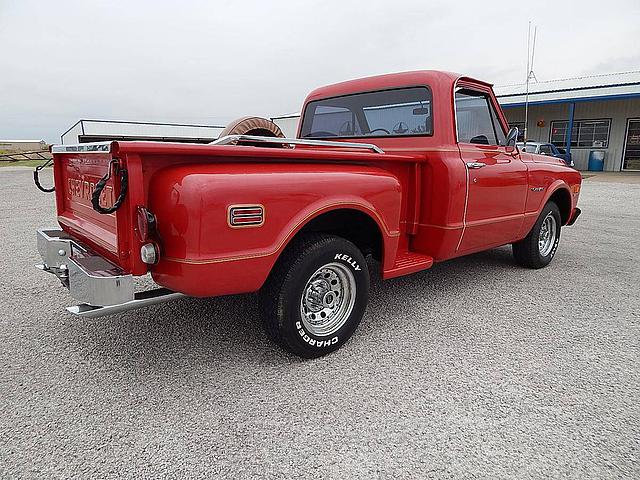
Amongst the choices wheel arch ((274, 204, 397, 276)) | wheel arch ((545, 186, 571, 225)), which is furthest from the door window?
wheel arch ((274, 204, 397, 276))

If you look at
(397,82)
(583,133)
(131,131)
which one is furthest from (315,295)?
(583,133)

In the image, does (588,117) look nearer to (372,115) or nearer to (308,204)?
(372,115)

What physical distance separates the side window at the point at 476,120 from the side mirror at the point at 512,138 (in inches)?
2.1

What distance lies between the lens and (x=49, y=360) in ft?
10.3

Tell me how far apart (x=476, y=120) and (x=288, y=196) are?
7.98 feet

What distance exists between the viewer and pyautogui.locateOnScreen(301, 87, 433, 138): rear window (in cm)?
409

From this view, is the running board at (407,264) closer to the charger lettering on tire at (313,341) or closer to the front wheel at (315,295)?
the front wheel at (315,295)

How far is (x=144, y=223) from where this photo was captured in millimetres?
2387

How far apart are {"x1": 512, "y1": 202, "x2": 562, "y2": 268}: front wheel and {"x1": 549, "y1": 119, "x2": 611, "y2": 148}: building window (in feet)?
63.3

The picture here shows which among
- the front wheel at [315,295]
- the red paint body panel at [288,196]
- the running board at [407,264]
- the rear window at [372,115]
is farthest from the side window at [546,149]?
the front wheel at [315,295]

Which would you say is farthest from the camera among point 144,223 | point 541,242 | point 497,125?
point 541,242

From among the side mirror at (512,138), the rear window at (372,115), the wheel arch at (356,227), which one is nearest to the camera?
the wheel arch at (356,227)

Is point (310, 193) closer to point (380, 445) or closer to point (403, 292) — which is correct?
point (380, 445)

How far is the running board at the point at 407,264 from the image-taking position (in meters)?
3.60
